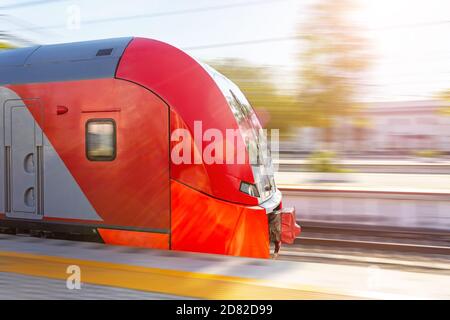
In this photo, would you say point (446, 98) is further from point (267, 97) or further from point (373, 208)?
point (373, 208)

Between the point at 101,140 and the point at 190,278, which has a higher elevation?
the point at 101,140

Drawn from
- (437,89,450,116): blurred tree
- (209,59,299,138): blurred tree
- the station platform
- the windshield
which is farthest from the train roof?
(437,89,450,116): blurred tree

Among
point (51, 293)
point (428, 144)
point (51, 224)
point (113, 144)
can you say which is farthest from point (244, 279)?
point (428, 144)

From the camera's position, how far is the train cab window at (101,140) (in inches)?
232

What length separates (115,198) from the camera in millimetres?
5871

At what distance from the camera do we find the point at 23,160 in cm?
644

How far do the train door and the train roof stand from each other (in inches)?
16.7

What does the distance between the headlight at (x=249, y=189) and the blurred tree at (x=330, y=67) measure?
15.0m

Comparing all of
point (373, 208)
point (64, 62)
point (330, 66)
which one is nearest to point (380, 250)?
point (373, 208)

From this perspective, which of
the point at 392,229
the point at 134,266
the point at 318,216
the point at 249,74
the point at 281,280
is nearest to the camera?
the point at 281,280

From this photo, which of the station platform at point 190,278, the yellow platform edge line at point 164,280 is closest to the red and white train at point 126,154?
the station platform at point 190,278

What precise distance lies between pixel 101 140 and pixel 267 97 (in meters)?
17.5

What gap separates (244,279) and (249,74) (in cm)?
2178

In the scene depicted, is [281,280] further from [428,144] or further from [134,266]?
[428,144]
